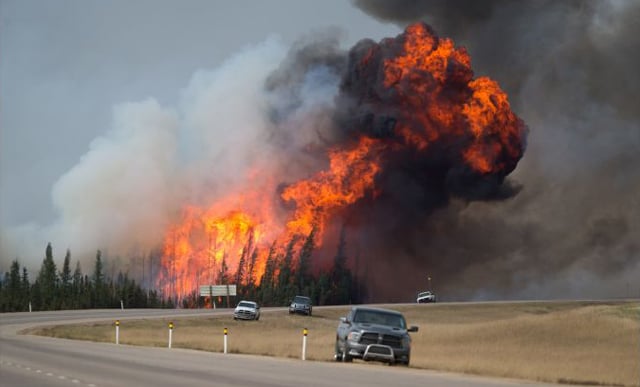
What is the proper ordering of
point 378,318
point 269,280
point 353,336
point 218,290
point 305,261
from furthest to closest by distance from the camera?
point 269,280 → point 305,261 → point 218,290 → point 378,318 → point 353,336

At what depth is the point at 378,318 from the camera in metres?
34.7

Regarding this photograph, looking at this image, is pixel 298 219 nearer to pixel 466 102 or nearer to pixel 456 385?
pixel 466 102

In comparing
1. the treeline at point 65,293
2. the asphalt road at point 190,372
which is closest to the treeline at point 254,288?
the treeline at point 65,293

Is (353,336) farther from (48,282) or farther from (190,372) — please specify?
(48,282)

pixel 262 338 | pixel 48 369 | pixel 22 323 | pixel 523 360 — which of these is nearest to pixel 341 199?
pixel 22 323

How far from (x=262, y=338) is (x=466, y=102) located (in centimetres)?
7223

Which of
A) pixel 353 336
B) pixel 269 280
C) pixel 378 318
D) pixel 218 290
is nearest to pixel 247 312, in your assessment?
pixel 218 290

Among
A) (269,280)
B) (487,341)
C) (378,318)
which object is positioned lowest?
(487,341)

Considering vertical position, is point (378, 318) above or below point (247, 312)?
above

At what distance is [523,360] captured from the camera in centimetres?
4012

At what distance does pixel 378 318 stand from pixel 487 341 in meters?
19.1

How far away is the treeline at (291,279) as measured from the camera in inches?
5482

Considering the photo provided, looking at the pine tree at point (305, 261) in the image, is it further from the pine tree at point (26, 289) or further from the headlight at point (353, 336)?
the headlight at point (353, 336)

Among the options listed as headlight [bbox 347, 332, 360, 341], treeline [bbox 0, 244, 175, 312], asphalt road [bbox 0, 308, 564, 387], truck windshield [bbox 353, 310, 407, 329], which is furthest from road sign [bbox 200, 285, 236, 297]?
headlight [bbox 347, 332, 360, 341]
